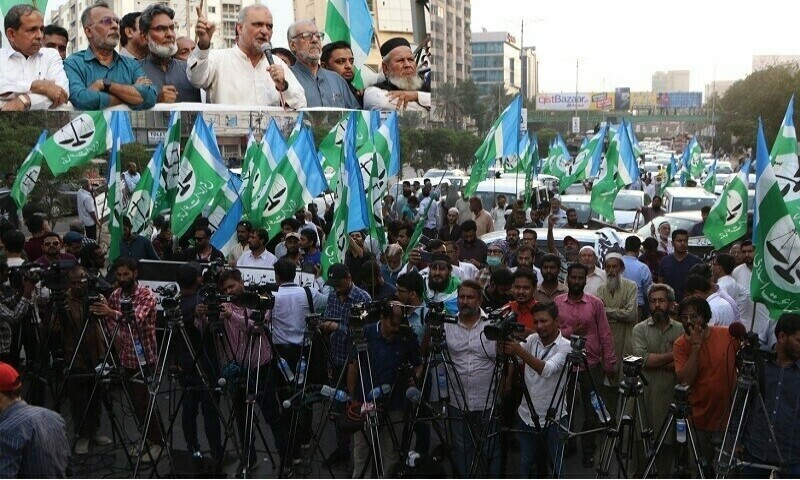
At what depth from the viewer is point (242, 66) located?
9000 millimetres

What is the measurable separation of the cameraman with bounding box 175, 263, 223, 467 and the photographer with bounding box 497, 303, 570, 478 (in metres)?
2.16

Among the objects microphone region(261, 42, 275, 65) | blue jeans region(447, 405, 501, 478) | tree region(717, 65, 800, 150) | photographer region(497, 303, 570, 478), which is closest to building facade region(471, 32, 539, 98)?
tree region(717, 65, 800, 150)

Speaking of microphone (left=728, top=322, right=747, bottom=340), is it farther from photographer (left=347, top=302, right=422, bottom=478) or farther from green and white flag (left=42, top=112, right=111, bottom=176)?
green and white flag (left=42, top=112, right=111, bottom=176)

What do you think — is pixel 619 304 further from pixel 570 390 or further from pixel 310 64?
pixel 310 64

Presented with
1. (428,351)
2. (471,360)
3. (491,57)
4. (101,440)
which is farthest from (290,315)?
(491,57)

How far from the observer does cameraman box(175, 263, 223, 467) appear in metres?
7.03

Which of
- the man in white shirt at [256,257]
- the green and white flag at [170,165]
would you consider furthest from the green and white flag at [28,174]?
the man in white shirt at [256,257]

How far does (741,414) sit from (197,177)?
7.44 meters

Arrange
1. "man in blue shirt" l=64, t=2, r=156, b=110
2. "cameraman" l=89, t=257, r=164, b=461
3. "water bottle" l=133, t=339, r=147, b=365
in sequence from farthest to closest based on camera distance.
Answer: "man in blue shirt" l=64, t=2, r=156, b=110 → "cameraman" l=89, t=257, r=164, b=461 → "water bottle" l=133, t=339, r=147, b=365

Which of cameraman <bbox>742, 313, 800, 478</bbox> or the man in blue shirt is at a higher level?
the man in blue shirt

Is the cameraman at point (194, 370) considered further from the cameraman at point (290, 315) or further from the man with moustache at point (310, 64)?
the man with moustache at point (310, 64)

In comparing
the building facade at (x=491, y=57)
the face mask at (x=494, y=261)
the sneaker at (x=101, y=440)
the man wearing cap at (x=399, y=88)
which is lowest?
the sneaker at (x=101, y=440)

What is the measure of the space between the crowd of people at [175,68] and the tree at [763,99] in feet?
129

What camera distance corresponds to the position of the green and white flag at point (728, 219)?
10836 mm
